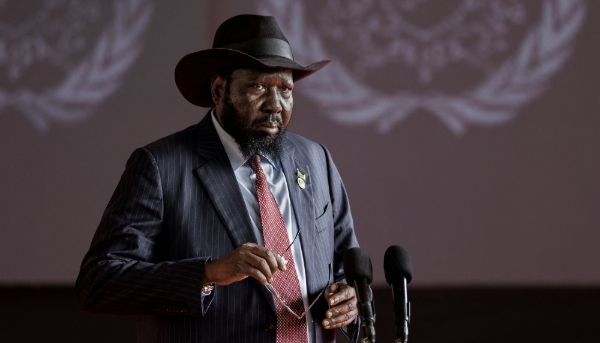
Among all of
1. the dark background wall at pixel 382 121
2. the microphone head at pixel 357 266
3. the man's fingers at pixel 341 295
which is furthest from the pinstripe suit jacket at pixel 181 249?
the dark background wall at pixel 382 121

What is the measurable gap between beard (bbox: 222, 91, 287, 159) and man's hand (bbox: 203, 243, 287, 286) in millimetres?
434

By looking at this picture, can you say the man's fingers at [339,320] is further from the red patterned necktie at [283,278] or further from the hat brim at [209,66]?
the hat brim at [209,66]

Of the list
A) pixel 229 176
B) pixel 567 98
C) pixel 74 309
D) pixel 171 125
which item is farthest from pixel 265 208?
pixel 567 98

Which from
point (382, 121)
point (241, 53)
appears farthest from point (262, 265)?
point (382, 121)

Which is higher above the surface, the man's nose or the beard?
the man's nose

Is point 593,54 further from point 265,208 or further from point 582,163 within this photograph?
point 265,208

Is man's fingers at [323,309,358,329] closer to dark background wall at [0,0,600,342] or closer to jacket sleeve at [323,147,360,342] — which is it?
jacket sleeve at [323,147,360,342]

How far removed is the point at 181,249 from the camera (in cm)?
198

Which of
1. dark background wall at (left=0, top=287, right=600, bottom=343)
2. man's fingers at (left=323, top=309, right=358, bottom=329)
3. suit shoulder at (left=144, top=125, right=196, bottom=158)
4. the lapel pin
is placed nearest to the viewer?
man's fingers at (left=323, top=309, right=358, bottom=329)

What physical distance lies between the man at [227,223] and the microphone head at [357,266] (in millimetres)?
243

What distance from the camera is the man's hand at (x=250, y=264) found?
167cm

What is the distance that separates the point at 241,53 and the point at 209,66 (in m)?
0.17

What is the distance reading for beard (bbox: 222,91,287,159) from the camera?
211 centimetres

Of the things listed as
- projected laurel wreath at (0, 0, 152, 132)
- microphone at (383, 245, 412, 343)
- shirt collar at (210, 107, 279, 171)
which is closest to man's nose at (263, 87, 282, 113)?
shirt collar at (210, 107, 279, 171)
